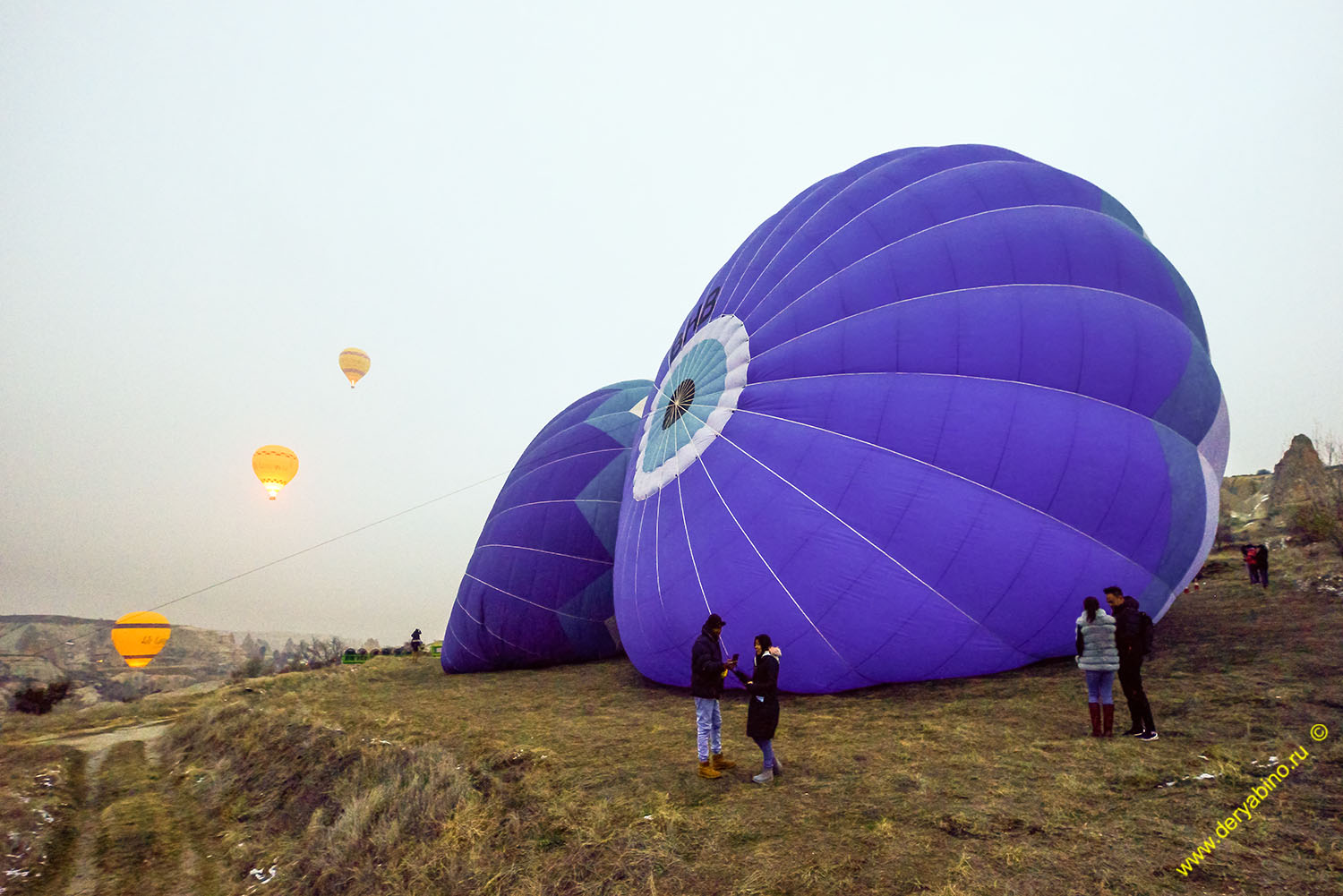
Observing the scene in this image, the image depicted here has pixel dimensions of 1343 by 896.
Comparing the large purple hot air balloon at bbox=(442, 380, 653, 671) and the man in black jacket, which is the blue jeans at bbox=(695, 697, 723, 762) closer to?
the man in black jacket

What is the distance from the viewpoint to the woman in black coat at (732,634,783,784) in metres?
5.17

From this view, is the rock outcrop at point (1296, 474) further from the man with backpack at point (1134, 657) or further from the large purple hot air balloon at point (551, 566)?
the man with backpack at point (1134, 657)

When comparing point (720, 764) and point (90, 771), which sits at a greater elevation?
point (720, 764)

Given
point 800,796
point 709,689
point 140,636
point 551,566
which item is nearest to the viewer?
point 800,796

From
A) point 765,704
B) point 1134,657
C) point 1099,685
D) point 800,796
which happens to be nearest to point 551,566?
point 765,704

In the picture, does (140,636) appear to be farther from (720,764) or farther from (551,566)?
(720,764)

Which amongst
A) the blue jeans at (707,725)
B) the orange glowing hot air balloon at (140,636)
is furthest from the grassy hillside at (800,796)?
the orange glowing hot air balloon at (140,636)

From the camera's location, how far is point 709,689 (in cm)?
536

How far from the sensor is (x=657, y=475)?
9.80m

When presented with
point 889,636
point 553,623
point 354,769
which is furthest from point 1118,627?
point 553,623

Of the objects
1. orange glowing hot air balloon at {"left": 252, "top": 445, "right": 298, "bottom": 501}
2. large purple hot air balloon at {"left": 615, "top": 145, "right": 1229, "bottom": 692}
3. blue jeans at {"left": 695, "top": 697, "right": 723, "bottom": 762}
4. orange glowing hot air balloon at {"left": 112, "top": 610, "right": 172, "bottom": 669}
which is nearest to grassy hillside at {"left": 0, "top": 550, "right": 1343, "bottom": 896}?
blue jeans at {"left": 695, "top": 697, "right": 723, "bottom": 762}

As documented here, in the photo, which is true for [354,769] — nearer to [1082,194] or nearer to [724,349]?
[724,349]

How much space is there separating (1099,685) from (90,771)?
47.6ft

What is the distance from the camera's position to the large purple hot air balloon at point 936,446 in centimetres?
756
